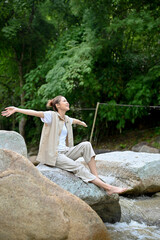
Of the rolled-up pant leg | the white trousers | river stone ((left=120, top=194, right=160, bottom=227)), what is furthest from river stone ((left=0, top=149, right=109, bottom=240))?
river stone ((left=120, top=194, right=160, bottom=227))

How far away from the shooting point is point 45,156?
4059mm

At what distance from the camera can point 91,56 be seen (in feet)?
35.5

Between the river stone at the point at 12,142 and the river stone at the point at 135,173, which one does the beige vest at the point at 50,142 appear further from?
the river stone at the point at 135,173

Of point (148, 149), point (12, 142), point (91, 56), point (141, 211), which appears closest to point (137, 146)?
point (148, 149)

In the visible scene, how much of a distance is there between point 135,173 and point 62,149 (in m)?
1.99

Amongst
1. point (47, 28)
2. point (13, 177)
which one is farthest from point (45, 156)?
point (47, 28)

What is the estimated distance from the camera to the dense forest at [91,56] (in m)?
10.6

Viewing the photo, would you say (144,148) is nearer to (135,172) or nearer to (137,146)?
(137,146)

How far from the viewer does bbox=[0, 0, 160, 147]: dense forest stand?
1061 centimetres

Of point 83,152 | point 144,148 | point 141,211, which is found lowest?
point 144,148

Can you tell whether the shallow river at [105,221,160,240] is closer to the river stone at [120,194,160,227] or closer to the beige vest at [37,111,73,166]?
the river stone at [120,194,160,227]

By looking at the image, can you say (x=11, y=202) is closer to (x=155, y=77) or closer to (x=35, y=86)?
(x=155, y=77)

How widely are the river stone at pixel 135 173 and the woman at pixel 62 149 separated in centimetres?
147

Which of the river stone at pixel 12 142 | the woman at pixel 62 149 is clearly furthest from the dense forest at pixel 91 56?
the woman at pixel 62 149
